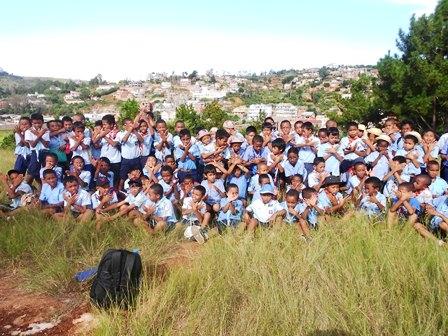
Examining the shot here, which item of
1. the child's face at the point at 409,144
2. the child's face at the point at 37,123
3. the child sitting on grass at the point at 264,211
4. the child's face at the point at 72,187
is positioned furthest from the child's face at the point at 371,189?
the child's face at the point at 37,123

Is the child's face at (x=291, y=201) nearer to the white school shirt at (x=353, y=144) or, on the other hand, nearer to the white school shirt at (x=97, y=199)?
the white school shirt at (x=353, y=144)

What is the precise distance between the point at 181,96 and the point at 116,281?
130 metres

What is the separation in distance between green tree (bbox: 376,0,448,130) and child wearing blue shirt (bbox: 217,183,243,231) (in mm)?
11205

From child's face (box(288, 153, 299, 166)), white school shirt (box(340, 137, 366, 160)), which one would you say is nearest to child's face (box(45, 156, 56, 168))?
child's face (box(288, 153, 299, 166))

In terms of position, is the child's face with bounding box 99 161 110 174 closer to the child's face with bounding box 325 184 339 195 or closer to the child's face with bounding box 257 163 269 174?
the child's face with bounding box 257 163 269 174

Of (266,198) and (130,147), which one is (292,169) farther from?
(130,147)

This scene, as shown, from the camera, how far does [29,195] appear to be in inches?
277

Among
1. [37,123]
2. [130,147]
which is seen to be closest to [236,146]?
[130,147]

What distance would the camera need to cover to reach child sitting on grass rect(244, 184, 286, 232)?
584 centimetres

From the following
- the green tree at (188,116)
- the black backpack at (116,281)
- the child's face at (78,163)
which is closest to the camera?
the black backpack at (116,281)

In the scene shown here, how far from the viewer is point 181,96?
433 feet

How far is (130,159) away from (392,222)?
461 cm

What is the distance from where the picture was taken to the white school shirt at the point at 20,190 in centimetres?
703

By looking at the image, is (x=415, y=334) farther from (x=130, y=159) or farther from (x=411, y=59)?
(x=411, y=59)
